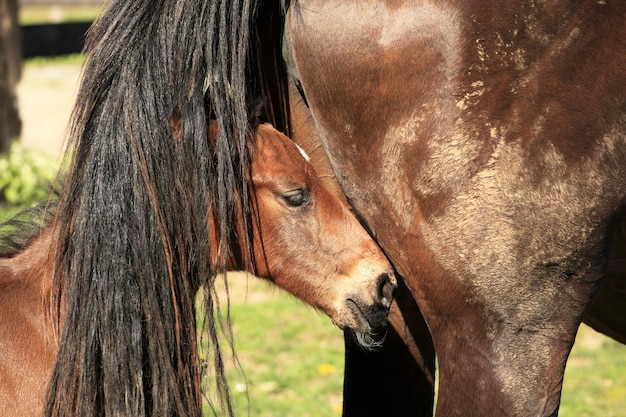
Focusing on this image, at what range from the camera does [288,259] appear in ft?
8.04

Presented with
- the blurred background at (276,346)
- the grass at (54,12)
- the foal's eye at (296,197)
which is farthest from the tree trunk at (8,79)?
the grass at (54,12)

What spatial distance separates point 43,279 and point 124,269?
0.31 metres

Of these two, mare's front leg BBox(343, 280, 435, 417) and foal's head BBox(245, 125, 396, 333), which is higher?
foal's head BBox(245, 125, 396, 333)

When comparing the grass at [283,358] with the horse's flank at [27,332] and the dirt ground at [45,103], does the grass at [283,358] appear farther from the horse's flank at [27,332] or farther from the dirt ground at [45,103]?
the dirt ground at [45,103]

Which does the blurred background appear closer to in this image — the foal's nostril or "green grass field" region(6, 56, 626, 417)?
"green grass field" region(6, 56, 626, 417)

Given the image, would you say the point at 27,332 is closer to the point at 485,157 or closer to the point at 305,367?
the point at 485,157

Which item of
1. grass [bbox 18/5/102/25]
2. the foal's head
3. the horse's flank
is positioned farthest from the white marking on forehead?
grass [bbox 18/5/102/25]

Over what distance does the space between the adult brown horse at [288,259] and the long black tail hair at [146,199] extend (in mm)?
114

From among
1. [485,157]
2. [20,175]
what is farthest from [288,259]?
[20,175]

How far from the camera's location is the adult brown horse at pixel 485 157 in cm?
192

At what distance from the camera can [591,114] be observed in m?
1.91

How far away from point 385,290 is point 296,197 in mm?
361

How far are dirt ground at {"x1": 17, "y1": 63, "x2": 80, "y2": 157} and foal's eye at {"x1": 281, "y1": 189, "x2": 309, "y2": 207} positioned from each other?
5640 mm

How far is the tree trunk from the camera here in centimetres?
730
